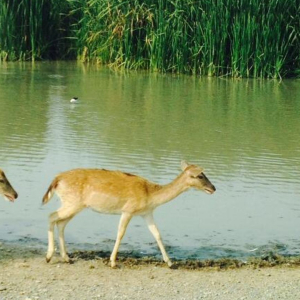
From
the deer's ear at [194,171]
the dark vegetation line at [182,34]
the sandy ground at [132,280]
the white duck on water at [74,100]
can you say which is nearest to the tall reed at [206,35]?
the dark vegetation line at [182,34]

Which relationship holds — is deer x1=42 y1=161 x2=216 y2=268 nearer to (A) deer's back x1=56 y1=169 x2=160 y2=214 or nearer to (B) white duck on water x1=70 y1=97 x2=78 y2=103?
(A) deer's back x1=56 y1=169 x2=160 y2=214

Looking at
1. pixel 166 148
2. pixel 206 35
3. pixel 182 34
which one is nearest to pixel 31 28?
pixel 182 34

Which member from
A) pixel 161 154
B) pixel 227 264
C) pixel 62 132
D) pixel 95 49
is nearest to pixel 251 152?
pixel 161 154

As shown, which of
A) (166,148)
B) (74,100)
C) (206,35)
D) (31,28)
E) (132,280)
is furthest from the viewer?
(31,28)

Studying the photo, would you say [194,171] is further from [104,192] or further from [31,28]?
[31,28]

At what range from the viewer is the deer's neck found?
7820 millimetres

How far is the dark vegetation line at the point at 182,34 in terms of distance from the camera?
21578 mm

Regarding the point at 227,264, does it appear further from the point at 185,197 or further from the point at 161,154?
the point at 161,154

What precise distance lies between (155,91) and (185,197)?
9.40 metres

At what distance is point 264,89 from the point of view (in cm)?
2022

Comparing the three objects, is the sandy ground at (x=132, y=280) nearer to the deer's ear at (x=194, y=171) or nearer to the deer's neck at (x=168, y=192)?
the deer's neck at (x=168, y=192)

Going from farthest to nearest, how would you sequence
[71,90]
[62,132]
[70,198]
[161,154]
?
[71,90] < [62,132] < [161,154] < [70,198]

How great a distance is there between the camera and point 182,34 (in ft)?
72.3

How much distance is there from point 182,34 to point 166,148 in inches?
367
